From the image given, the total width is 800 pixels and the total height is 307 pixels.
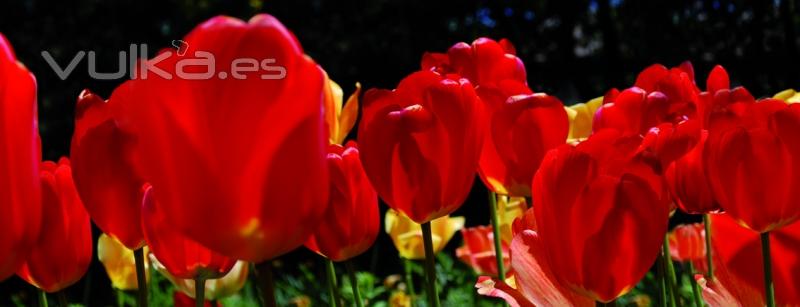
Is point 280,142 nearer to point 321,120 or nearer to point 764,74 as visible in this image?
point 321,120

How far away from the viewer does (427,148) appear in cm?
71

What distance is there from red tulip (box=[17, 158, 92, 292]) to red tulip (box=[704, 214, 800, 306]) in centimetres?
46

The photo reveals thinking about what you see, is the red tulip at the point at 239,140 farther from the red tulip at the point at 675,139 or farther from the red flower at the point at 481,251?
the red flower at the point at 481,251

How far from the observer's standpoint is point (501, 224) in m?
1.57

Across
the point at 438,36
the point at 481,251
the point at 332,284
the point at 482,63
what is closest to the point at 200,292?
the point at 332,284

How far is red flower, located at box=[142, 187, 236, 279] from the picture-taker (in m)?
0.61

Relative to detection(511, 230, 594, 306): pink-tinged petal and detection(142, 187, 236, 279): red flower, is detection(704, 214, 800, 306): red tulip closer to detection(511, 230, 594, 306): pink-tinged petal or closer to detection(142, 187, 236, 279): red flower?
detection(511, 230, 594, 306): pink-tinged petal

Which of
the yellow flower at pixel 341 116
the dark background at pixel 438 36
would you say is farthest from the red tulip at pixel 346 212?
the dark background at pixel 438 36

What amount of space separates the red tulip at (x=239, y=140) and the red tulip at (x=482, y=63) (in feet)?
1.58

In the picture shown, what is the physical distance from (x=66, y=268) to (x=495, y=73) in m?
0.44

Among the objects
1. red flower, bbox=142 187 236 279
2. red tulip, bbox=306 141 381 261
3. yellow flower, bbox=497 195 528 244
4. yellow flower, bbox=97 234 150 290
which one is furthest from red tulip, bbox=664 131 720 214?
yellow flower, bbox=97 234 150 290

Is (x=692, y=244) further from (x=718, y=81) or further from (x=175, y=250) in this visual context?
(x=175, y=250)

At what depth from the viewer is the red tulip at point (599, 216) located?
23.7 inches

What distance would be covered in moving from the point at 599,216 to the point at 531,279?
8 centimetres
